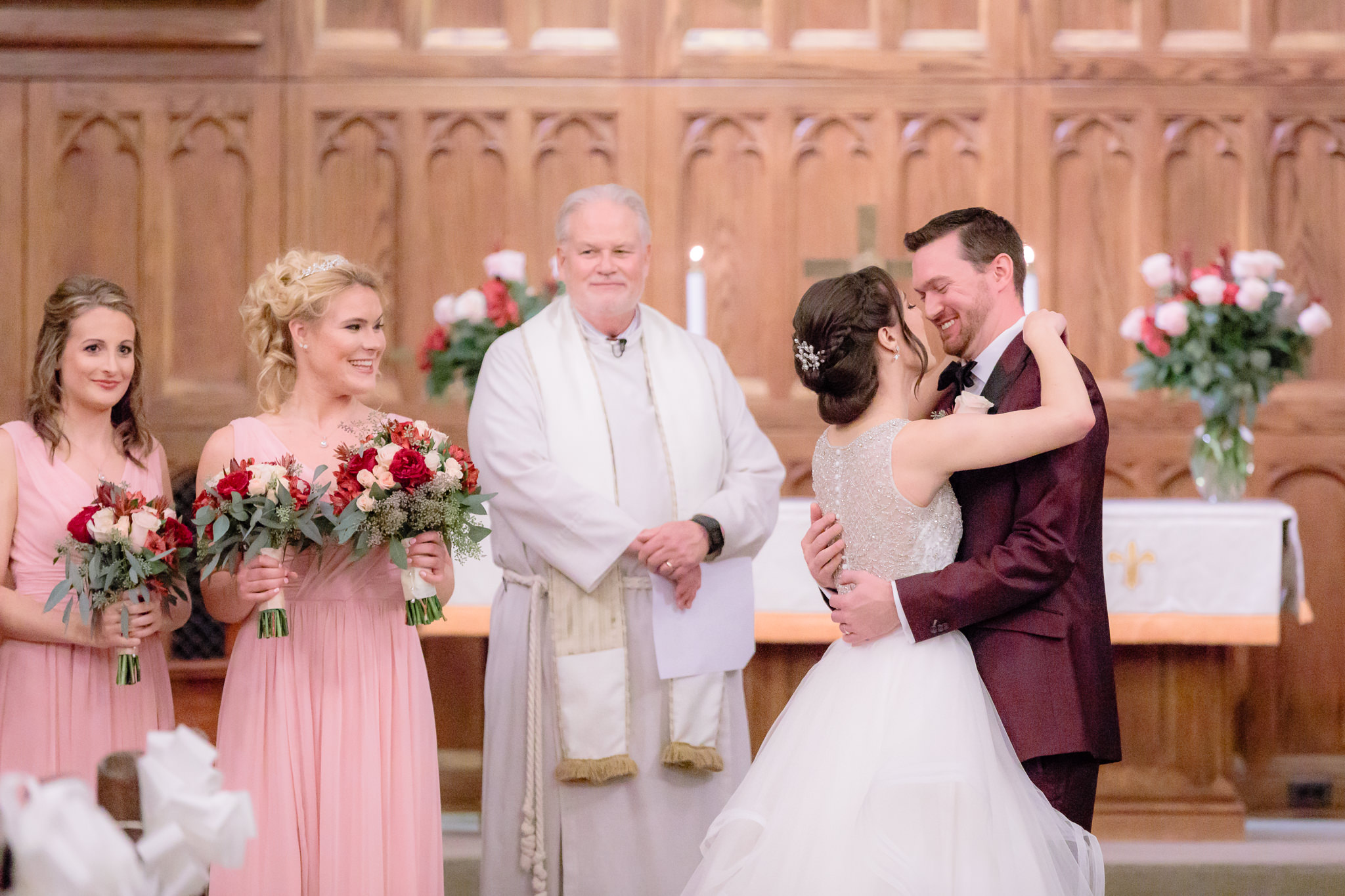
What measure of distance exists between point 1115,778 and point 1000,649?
111 inches

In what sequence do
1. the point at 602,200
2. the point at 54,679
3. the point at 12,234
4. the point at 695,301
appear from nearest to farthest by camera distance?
1. the point at 54,679
2. the point at 602,200
3. the point at 695,301
4. the point at 12,234

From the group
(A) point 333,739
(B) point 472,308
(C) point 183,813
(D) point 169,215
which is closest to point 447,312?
(B) point 472,308

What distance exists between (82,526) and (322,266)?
2.73 feet

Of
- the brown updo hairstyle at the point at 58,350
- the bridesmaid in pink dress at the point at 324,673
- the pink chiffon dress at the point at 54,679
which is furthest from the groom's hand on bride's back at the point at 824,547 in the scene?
the brown updo hairstyle at the point at 58,350

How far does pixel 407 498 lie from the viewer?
108 inches

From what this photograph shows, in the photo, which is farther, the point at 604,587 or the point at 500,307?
the point at 500,307

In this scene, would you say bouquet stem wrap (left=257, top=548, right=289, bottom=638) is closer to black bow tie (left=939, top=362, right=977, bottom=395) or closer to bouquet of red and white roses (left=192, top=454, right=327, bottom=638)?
bouquet of red and white roses (left=192, top=454, right=327, bottom=638)

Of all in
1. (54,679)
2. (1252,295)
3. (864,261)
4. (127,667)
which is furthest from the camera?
(864,261)

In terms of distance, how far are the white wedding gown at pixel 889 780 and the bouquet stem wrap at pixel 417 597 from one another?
0.83 meters

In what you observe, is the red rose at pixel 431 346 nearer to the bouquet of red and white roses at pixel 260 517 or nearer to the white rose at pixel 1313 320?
the bouquet of red and white roses at pixel 260 517

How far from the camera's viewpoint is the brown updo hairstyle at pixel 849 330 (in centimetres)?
255

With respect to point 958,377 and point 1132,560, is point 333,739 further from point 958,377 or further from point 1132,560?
point 1132,560

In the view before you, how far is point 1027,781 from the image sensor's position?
7.96ft

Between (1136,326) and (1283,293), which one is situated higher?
(1283,293)
